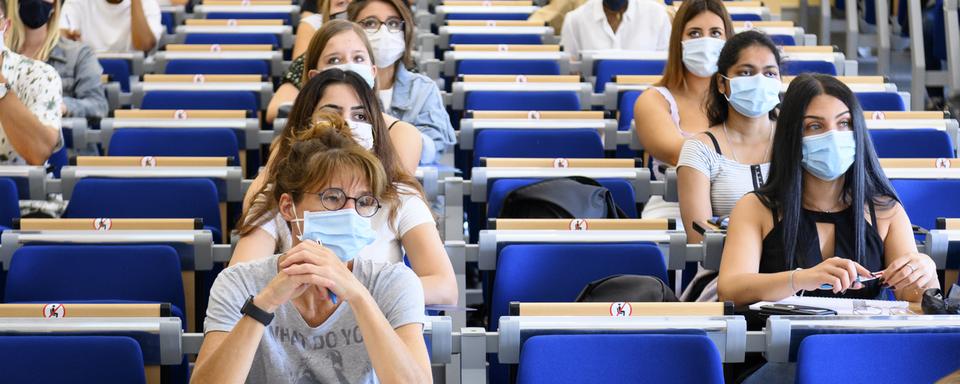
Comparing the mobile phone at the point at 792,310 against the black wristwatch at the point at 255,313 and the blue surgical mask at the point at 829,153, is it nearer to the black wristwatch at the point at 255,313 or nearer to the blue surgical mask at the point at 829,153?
the blue surgical mask at the point at 829,153

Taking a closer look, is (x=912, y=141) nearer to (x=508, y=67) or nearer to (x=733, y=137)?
(x=733, y=137)

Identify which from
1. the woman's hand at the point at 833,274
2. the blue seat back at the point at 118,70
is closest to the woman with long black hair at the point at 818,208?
the woman's hand at the point at 833,274

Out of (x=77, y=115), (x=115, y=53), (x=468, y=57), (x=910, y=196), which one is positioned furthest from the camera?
(x=115, y=53)

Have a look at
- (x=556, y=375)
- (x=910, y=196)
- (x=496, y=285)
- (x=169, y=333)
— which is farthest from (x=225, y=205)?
(x=910, y=196)

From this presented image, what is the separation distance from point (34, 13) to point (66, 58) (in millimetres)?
614

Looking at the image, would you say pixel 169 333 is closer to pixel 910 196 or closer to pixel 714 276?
pixel 714 276

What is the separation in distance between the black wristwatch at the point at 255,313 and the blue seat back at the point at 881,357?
1099 millimetres

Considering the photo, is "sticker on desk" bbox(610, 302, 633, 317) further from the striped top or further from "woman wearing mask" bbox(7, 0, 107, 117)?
"woman wearing mask" bbox(7, 0, 107, 117)

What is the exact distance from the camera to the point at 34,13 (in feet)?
16.3

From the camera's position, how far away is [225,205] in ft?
14.1

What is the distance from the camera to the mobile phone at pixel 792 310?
9.96ft

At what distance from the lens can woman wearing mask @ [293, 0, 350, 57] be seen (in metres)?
5.65

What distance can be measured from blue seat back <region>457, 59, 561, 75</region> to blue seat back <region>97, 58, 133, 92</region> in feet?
5.17

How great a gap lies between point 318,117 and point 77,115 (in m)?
2.32
